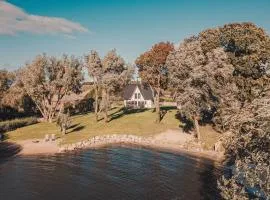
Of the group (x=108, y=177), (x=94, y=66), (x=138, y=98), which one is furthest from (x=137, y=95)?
(x=108, y=177)

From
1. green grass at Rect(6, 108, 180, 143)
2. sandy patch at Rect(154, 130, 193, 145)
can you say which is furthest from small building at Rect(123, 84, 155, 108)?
sandy patch at Rect(154, 130, 193, 145)

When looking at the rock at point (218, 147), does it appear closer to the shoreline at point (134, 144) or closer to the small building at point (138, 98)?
the shoreline at point (134, 144)

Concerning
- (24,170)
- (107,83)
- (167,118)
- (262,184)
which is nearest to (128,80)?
(107,83)

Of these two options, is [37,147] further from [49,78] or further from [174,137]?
[49,78]

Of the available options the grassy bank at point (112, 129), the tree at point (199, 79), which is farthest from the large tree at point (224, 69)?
the grassy bank at point (112, 129)

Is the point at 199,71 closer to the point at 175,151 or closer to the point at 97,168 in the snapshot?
the point at 175,151
